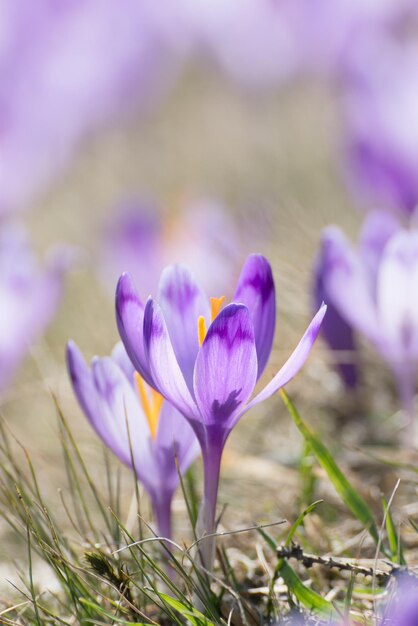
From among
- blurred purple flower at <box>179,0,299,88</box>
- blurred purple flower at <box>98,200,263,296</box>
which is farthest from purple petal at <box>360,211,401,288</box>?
blurred purple flower at <box>179,0,299,88</box>

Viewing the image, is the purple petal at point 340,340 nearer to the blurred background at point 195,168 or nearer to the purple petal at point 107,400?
the blurred background at point 195,168

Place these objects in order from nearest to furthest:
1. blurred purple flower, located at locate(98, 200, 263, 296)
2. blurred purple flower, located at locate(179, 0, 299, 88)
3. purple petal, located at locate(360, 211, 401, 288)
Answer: purple petal, located at locate(360, 211, 401, 288), blurred purple flower, located at locate(98, 200, 263, 296), blurred purple flower, located at locate(179, 0, 299, 88)

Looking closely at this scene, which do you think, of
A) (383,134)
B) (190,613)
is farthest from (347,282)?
(383,134)

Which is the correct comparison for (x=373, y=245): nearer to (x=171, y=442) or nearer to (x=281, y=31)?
(x=171, y=442)

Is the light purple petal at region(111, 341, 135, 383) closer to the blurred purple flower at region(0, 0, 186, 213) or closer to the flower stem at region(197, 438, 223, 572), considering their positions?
the flower stem at region(197, 438, 223, 572)

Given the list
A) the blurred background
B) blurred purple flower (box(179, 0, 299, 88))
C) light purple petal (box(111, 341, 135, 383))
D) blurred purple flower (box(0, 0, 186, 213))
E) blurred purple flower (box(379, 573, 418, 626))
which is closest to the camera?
blurred purple flower (box(379, 573, 418, 626))
